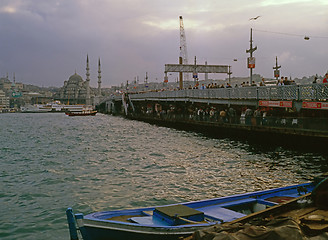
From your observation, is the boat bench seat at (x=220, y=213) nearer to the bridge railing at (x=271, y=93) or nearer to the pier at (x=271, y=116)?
the pier at (x=271, y=116)

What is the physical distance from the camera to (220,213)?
8617 mm

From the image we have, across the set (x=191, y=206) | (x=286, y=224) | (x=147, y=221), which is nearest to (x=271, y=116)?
(x=191, y=206)

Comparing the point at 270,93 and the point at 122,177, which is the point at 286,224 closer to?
the point at 122,177

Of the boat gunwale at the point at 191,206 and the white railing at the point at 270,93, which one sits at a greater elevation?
the white railing at the point at 270,93

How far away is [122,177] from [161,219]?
34.6ft

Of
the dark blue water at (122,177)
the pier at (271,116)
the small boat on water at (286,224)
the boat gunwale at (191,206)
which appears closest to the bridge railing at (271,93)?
the pier at (271,116)

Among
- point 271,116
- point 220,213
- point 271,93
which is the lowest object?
point 220,213

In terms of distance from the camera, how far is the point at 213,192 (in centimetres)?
1475

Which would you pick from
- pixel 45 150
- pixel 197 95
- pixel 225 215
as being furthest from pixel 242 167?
pixel 197 95

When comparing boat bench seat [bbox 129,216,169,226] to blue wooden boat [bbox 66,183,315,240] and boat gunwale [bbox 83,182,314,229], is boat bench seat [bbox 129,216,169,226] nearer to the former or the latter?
blue wooden boat [bbox 66,183,315,240]

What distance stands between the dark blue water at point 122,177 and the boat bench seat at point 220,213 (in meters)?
4.60

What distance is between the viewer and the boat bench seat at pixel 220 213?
823 cm

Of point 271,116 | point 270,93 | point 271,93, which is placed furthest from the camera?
point 271,116

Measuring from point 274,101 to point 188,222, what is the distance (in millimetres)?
23663
